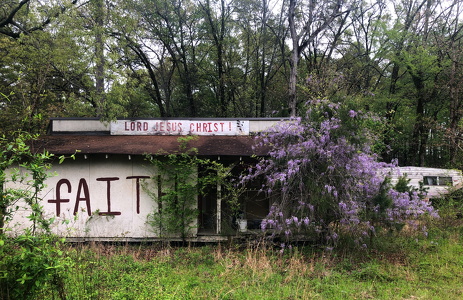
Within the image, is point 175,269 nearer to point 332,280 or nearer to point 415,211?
point 332,280

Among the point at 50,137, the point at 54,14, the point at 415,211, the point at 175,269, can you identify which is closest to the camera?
the point at 175,269

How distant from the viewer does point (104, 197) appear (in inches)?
317

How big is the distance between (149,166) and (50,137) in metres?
3.71

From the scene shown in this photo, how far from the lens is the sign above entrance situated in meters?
9.59

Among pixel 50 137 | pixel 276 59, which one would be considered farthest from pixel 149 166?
pixel 276 59

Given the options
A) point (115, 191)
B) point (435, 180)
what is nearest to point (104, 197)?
point (115, 191)

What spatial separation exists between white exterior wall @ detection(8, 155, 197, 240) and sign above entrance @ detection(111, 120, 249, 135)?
5.76ft

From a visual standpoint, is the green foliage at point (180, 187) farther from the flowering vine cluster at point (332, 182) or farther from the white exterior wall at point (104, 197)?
the flowering vine cluster at point (332, 182)

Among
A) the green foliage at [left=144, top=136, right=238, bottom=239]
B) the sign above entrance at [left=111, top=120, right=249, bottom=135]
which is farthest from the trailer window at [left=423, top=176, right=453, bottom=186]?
the green foliage at [left=144, top=136, right=238, bottom=239]

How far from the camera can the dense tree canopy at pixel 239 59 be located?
12203 mm

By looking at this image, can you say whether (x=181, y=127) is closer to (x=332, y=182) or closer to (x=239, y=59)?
(x=332, y=182)

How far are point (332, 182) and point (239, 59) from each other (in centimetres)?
1873

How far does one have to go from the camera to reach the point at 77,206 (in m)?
7.98

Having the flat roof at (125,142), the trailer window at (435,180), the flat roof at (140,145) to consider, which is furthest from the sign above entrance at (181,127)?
the trailer window at (435,180)
